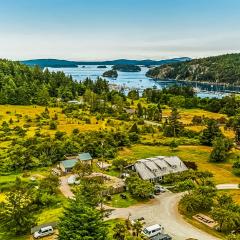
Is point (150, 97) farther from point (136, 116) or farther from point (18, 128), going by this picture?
point (18, 128)

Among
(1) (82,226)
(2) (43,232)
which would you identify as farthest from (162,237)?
(2) (43,232)

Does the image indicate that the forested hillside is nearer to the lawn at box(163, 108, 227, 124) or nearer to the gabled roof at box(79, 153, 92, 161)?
the lawn at box(163, 108, 227, 124)

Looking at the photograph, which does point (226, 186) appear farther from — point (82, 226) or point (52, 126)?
point (52, 126)

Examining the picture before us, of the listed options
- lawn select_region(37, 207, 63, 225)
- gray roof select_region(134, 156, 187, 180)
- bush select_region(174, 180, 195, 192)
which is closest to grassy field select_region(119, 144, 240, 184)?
gray roof select_region(134, 156, 187, 180)

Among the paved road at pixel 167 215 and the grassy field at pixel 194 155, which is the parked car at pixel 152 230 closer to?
the paved road at pixel 167 215

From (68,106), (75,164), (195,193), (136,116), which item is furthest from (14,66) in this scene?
(195,193)
